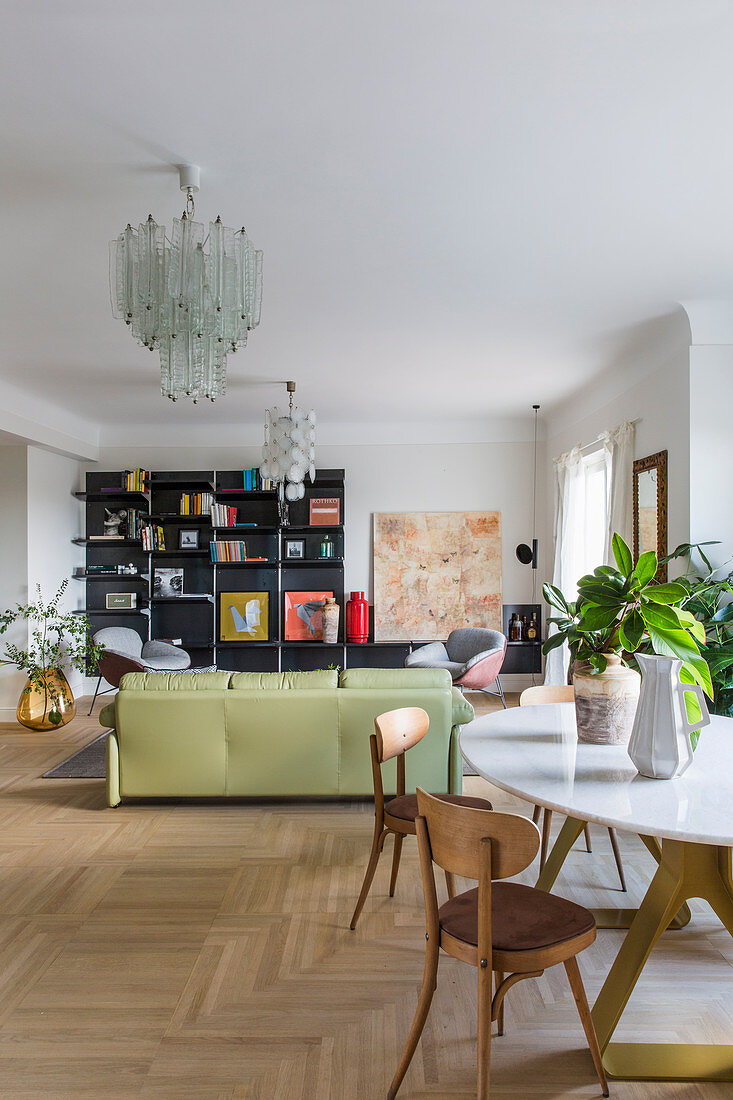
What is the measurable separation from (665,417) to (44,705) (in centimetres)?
540

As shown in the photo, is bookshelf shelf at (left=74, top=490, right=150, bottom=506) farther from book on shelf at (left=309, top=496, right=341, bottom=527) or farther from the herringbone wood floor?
the herringbone wood floor

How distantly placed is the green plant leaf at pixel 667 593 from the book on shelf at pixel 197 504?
20.7 feet

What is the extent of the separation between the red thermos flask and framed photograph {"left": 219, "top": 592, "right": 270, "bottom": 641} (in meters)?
0.91

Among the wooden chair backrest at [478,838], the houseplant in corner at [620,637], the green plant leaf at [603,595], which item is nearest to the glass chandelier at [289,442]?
the houseplant in corner at [620,637]

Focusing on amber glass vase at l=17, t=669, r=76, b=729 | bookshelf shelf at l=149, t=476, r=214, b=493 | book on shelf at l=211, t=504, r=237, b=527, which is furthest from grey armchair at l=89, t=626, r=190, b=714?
bookshelf shelf at l=149, t=476, r=214, b=493

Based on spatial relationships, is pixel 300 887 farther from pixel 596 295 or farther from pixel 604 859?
pixel 596 295

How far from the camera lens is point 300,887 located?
3.33m

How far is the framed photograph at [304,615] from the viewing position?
816 cm

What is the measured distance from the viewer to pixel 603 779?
2193 mm

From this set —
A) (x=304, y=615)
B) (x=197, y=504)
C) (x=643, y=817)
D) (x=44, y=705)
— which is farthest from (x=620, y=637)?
(x=197, y=504)

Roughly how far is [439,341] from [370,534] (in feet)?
11.3

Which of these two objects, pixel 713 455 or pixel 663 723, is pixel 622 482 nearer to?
pixel 713 455

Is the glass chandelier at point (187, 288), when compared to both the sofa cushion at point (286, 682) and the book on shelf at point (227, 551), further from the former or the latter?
the book on shelf at point (227, 551)

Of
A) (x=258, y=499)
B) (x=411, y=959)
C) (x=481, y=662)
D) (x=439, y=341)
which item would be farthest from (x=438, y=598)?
(x=411, y=959)
